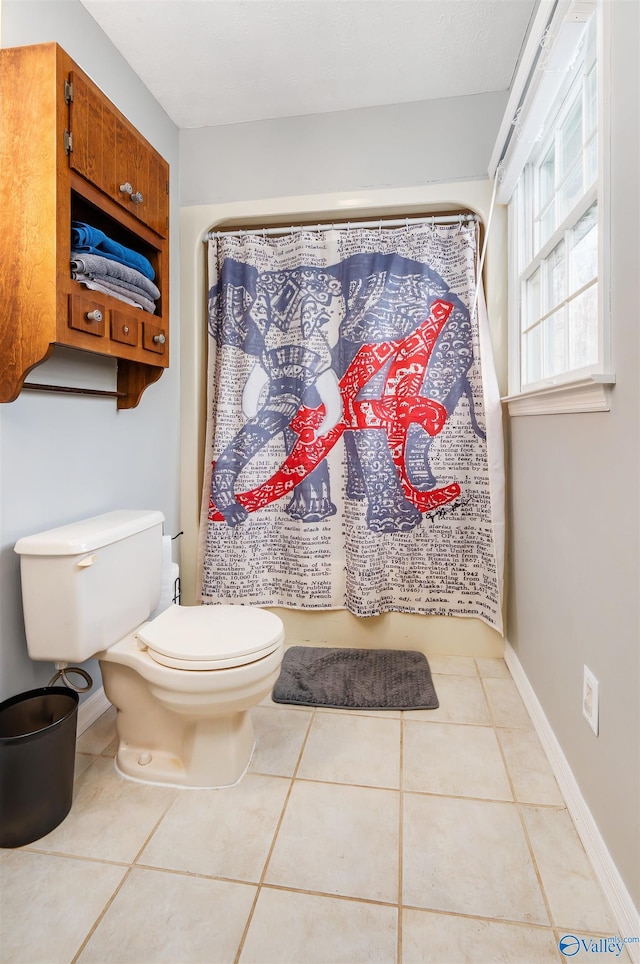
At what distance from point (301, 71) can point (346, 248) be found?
66cm

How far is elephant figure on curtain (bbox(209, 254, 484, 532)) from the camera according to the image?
89.8 inches

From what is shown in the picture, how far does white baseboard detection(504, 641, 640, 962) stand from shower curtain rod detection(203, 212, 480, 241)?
1.87 meters

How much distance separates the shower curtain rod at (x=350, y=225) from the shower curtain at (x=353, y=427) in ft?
0.09

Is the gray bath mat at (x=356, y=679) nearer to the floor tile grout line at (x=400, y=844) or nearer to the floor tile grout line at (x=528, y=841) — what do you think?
the floor tile grout line at (x=400, y=844)

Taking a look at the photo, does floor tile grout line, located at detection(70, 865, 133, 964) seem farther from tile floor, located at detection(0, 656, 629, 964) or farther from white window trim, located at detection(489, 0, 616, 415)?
white window trim, located at detection(489, 0, 616, 415)

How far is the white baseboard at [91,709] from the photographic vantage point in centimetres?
182

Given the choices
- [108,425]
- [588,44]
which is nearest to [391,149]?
[588,44]

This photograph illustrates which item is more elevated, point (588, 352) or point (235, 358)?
point (235, 358)

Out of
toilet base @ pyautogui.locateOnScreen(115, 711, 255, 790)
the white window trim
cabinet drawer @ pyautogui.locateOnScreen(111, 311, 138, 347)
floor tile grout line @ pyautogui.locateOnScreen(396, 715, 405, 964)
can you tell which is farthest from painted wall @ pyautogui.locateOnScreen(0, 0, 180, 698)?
the white window trim

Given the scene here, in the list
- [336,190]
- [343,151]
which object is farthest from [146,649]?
[343,151]

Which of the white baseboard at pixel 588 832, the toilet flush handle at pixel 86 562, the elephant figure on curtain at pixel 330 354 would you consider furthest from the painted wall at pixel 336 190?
the toilet flush handle at pixel 86 562

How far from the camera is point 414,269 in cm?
227

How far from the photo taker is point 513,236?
2.14 m

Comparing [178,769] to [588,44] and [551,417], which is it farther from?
[588,44]
